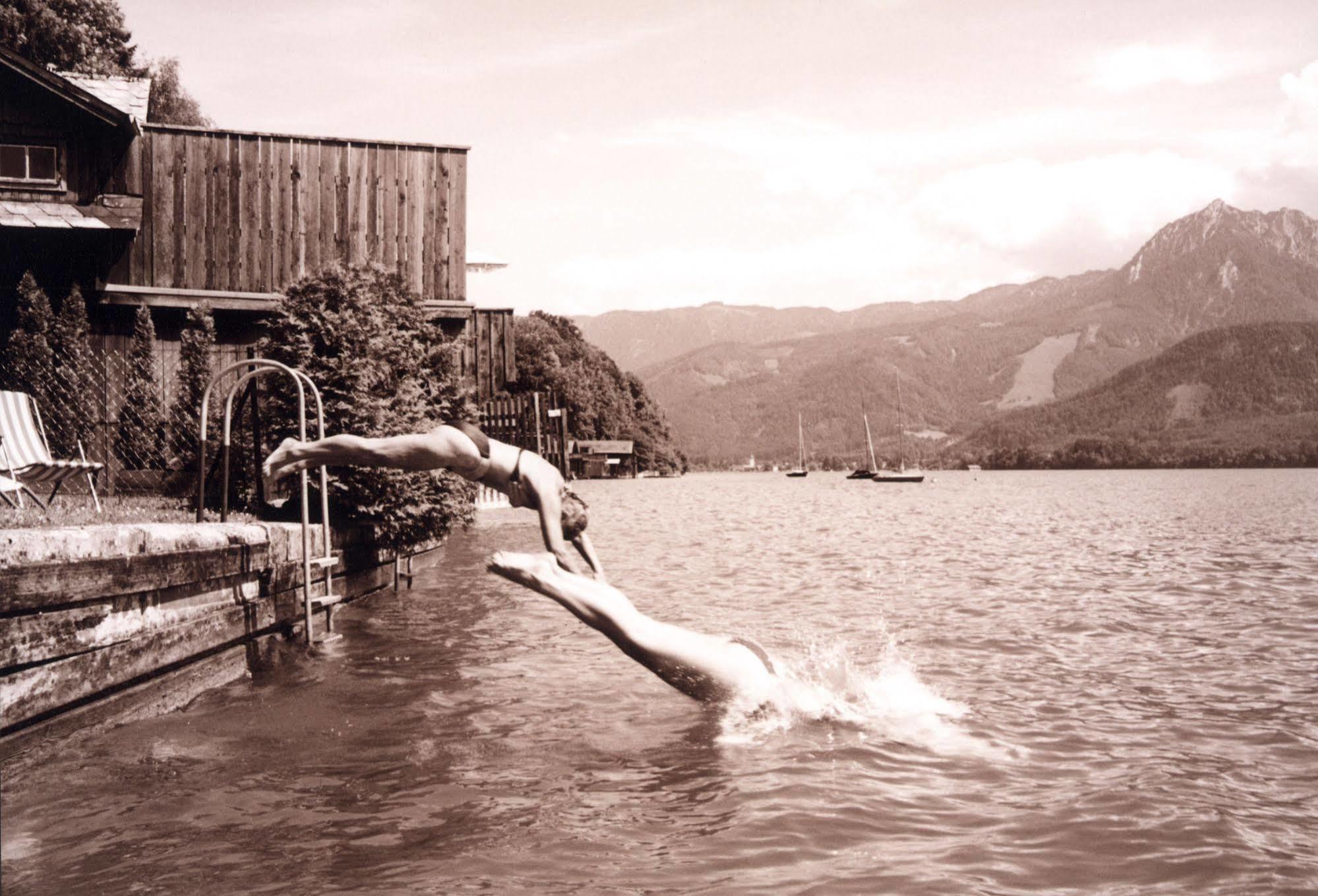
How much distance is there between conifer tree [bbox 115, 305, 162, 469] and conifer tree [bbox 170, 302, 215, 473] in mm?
476

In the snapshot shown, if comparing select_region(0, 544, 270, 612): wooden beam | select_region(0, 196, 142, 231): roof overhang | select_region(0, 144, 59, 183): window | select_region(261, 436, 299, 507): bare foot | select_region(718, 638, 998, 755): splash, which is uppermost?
select_region(0, 144, 59, 183): window

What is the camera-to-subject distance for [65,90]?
20.4m

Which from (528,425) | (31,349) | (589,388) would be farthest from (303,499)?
(589,388)

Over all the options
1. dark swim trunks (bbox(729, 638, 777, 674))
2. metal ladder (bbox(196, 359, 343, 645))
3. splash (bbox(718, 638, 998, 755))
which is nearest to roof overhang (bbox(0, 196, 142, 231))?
metal ladder (bbox(196, 359, 343, 645))

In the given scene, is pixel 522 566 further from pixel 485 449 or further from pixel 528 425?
pixel 528 425

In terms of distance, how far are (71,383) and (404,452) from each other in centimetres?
1427

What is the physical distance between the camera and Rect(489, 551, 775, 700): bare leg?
7297 mm

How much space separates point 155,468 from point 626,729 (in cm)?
1405

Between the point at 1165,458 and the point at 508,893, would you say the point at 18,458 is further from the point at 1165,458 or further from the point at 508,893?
the point at 1165,458

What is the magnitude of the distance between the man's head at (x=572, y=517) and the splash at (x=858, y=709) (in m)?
1.82

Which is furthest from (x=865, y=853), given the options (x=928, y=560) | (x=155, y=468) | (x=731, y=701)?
(x=928, y=560)

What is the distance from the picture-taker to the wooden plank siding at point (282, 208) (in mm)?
21750

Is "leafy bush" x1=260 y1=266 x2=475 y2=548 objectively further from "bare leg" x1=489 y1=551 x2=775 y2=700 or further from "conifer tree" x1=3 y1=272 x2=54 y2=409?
"conifer tree" x1=3 y1=272 x2=54 y2=409

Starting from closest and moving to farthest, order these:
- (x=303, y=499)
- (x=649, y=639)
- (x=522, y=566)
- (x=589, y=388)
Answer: (x=522, y=566) < (x=649, y=639) < (x=303, y=499) < (x=589, y=388)
